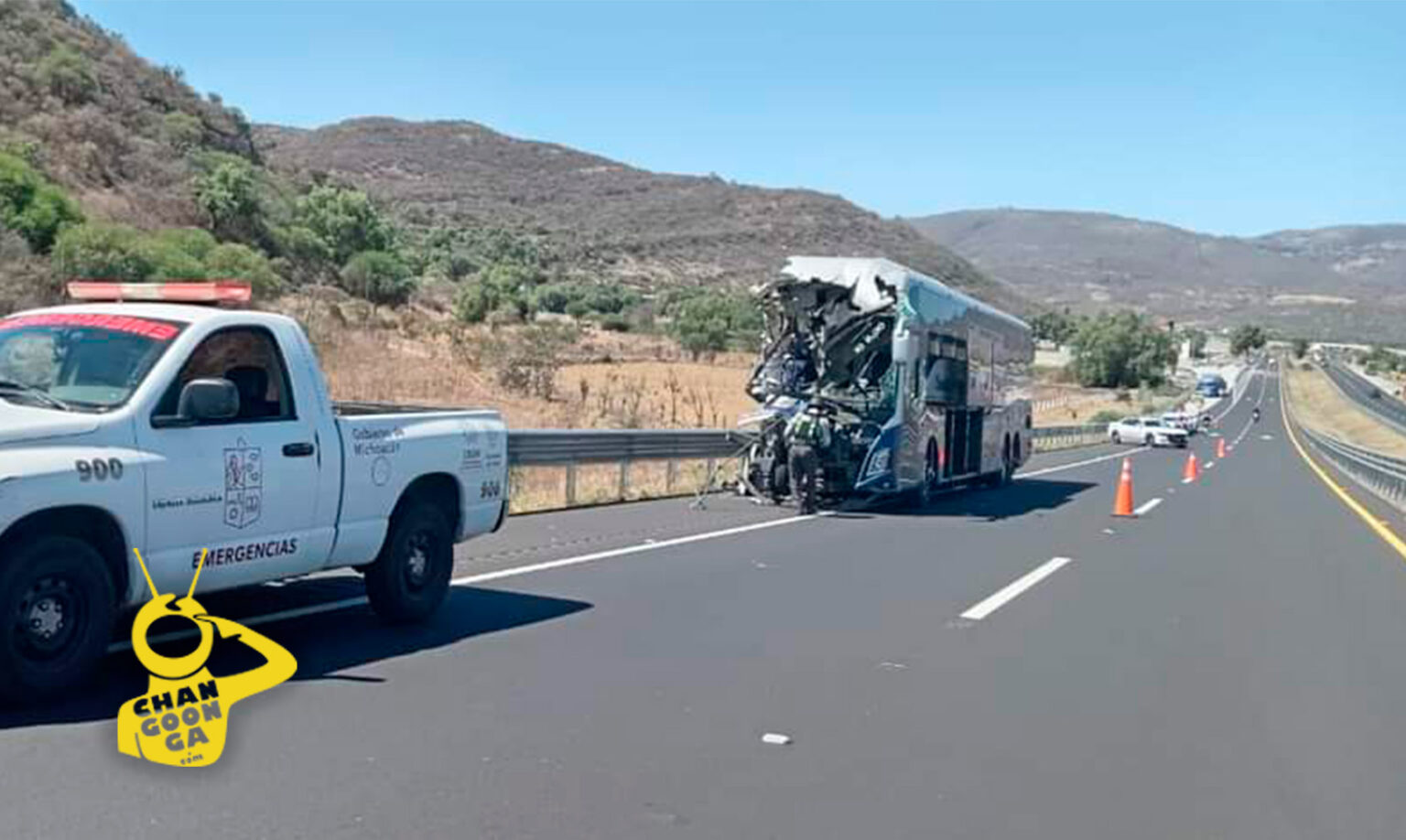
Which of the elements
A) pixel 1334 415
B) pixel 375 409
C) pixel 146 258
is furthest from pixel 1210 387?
pixel 375 409

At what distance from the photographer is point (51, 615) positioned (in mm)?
7188

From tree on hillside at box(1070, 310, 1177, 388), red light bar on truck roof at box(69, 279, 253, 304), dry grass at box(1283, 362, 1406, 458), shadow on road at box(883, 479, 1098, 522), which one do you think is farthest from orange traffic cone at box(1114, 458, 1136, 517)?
tree on hillside at box(1070, 310, 1177, 388)

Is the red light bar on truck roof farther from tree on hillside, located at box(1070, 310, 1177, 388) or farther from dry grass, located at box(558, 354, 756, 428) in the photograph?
tree on hillside, located at box(1070, 310, 1177, 388)

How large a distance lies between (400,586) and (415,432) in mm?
1018

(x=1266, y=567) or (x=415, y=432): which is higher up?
(x=415, y=432)

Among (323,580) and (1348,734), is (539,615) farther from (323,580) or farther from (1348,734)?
(1348,734)

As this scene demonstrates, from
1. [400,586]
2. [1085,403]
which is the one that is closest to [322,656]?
[400,586]

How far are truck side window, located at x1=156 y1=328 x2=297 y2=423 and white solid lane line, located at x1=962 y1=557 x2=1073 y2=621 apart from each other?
596 centimetres

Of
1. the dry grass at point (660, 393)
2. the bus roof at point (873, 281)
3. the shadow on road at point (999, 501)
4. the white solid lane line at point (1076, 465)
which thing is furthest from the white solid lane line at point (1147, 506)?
the dry grass at point (660, 393)

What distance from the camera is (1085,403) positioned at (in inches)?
4259

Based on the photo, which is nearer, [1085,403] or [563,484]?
[563,484]

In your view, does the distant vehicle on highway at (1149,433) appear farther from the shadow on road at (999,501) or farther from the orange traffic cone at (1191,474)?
the shadow on road at (999,501)

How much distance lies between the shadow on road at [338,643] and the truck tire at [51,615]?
177mm

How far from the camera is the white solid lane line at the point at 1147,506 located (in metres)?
24.9
